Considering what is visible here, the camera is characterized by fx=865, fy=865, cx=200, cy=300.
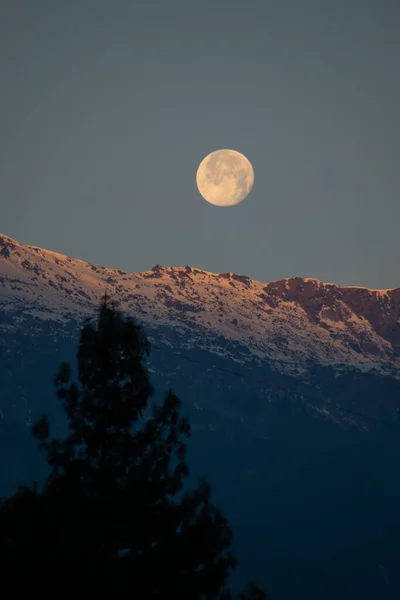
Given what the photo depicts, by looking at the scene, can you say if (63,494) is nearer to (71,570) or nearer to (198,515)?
(71,570)

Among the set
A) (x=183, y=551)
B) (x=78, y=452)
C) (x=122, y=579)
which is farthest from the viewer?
(x=78, y=452)

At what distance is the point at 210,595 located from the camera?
1368 inches

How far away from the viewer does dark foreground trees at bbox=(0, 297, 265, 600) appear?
32688 mm

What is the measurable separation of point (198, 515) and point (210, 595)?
10.6 feet

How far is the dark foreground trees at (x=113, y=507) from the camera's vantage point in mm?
32688

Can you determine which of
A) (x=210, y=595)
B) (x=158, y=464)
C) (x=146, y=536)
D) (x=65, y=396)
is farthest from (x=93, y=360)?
(x=210, y=595)

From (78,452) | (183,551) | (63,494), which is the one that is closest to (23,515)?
(63,494)

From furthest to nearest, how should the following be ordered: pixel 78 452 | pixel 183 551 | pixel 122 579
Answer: pixel 78 452 < pixel 183 551 < pixel 122 579

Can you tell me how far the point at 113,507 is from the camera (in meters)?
35.0

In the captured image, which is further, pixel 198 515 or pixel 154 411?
pixel 154 411

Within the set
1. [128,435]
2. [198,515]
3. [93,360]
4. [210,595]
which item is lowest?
[210,595]

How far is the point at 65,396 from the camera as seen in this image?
1513 inches

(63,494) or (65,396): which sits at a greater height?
(65,396)

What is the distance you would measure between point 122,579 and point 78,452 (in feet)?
22.0
